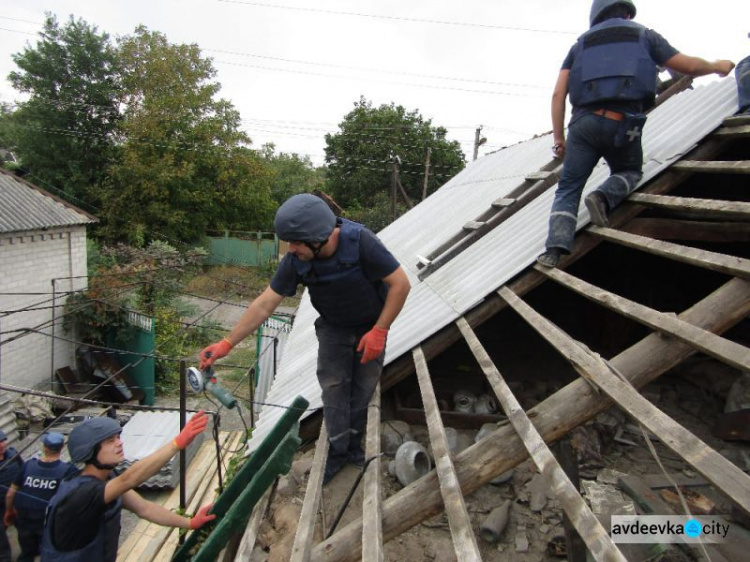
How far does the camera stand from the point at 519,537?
2.50 metres

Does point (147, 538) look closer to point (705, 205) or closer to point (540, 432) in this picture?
point (540, 432)

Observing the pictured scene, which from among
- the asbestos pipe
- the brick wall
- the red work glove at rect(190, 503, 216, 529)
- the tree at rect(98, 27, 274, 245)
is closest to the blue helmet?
the red work glove at rect(190, 503, 216, 529)

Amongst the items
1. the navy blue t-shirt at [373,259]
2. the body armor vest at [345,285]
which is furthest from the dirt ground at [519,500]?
the navy blue t-shirt at [373,259]

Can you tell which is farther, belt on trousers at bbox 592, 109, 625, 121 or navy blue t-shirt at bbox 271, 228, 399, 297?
belt on trousers at bbox 592, 109, 625, 121

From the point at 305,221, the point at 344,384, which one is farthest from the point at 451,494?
the point at 305,221

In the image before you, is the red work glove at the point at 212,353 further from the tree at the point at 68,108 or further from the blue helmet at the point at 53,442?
the tree at the point at 68,108

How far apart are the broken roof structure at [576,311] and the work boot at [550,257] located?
110 millimetres

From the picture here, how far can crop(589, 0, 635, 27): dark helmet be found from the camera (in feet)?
9.95

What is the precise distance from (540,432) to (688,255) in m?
1.14

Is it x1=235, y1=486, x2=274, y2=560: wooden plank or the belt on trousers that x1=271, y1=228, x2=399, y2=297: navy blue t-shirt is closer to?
x1=235, y1=486, x2=274, y2=560: wooden plank

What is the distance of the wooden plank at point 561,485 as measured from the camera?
1.22m

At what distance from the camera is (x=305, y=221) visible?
2424mm

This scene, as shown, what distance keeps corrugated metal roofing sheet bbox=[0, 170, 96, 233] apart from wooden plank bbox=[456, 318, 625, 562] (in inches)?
550

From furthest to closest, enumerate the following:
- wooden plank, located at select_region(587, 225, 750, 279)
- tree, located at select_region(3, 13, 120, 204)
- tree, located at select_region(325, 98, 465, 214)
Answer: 1. tree, located at select_region(325, 98, 465, 214)
2. tree, located at select_region(3, 13, 120, 204)
3. wooden plank, located at select_region(587, 225, 750, 279)
